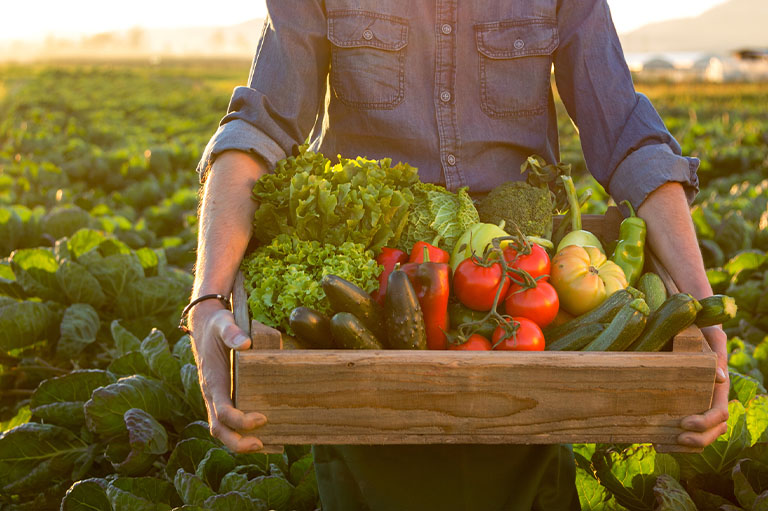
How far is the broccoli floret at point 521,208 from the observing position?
8.99ft

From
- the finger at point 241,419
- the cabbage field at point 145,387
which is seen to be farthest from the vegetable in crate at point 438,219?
the cabbage field at point 145,387

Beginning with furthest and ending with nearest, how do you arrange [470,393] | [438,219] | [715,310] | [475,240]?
[438,219] < [475,240] < [715,310] < [470,393]

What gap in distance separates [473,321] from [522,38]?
128 cm

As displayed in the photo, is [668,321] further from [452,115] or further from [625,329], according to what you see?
[452,115]

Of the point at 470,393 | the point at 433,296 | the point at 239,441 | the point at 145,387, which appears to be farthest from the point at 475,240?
the point at 145,387

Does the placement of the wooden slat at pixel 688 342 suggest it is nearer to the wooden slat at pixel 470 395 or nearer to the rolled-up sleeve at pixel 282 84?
the wooden slat at pixel 470 395

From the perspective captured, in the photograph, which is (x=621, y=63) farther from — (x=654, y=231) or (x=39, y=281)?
(x=39, y=281)

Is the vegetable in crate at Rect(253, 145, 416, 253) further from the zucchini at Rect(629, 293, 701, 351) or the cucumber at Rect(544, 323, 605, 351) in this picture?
the zucchini at Rect(629, 293, 701, 351)

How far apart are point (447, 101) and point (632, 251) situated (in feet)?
3.09

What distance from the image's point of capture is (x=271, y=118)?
A: 9.51ft

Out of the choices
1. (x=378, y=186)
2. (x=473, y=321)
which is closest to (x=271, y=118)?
(x=378, y=186)

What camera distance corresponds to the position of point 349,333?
2.12 metres

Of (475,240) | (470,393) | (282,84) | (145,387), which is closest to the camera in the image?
(470,393)

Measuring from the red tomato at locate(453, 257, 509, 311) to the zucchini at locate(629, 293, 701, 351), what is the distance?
1.40 ft
